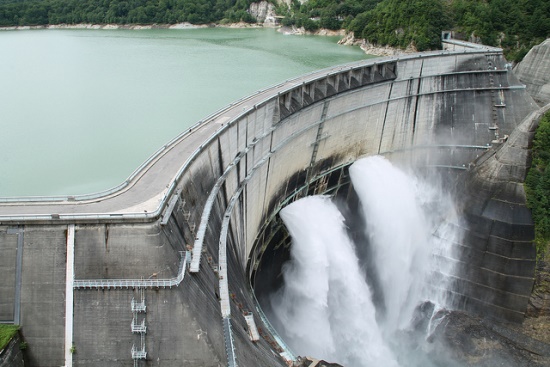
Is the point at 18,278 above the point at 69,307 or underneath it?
above

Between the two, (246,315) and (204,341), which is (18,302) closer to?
(204,341)

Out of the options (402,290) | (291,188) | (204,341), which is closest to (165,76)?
(291,188)

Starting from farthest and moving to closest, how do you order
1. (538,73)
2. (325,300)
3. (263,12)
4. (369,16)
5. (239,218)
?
1. (263,12)
2. (369,16)
3. (538,73)
4. (325,300)
5. (239,218)

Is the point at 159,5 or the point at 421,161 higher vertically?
the point at 159,5

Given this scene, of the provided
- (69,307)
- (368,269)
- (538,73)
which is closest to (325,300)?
(368,269)

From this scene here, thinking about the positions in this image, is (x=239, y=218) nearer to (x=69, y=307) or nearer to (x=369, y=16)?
(x=69, y=307)

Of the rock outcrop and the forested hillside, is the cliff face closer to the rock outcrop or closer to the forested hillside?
the forested hillside

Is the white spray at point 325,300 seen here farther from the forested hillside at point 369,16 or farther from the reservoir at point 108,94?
the forested hillside at point 369,16
